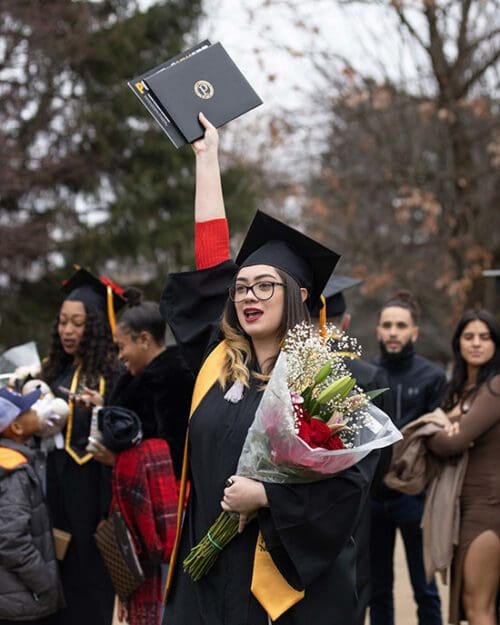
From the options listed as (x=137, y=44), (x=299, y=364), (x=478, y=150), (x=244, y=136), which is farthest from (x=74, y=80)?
(x=299, y=364)

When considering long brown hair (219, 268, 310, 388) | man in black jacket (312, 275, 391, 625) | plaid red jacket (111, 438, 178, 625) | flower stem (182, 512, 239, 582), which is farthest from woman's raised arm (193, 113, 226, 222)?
plaid red jacket (111, 438, 178, 625)

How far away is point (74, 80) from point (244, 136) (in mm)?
11520

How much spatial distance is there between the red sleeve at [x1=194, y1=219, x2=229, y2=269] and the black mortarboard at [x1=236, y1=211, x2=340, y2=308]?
116mm

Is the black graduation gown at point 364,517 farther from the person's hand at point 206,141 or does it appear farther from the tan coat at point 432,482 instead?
the person's hand at point 206,141

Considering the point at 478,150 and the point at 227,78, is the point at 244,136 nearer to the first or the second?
the point at 478,150

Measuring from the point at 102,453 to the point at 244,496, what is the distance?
2179mm

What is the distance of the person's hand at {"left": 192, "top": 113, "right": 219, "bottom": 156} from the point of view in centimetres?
379

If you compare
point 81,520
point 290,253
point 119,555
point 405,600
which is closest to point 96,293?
point 81,520

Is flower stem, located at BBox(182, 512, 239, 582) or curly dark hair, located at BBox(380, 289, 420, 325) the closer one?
flower stem, located at BBox(182, 512, 239, 582)

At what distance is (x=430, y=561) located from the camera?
214 inches

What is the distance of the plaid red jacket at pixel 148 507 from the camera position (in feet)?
16.2

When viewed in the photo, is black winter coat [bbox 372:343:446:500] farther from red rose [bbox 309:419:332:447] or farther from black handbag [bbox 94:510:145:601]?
red rose [bbox 309:419:332:447]

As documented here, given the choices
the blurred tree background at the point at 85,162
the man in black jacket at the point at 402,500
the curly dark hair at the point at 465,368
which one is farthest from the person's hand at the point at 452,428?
the blurred tree background at the point at 85,162

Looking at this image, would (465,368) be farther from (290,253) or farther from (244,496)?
(244,496)
